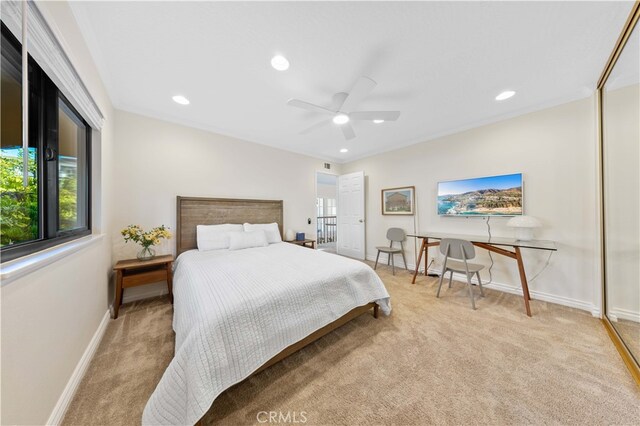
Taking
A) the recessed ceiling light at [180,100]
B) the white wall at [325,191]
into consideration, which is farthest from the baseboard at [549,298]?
the white wall at [325,191]

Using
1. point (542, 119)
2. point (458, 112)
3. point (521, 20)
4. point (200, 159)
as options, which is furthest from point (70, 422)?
point (542, 119)

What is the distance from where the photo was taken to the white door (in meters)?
4.55

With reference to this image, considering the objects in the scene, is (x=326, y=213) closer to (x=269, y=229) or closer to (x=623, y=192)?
(x=269, y=229)

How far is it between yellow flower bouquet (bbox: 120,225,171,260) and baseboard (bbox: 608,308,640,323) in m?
4.75

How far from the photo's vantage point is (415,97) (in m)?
2.40

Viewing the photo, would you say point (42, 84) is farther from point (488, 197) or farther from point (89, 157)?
point (488, 197)

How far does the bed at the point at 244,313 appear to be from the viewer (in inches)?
41.0

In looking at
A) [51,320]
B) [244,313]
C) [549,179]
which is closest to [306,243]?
[244,313]

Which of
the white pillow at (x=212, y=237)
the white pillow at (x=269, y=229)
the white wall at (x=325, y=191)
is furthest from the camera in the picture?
the white wall at (x=325, y=191)

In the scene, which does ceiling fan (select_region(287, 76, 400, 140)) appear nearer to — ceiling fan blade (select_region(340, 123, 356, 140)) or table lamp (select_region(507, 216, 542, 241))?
ceiling fan blade (select_region(340, 123, 356, 140))

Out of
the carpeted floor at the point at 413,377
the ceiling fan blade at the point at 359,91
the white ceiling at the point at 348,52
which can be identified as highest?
the white ceiling at the point at 348,52

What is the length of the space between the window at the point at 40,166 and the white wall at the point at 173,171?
0.75 meters

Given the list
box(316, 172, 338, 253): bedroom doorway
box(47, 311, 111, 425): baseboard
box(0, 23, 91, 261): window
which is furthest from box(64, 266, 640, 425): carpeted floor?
box(316, 172, 338, 253): bedroom doorway

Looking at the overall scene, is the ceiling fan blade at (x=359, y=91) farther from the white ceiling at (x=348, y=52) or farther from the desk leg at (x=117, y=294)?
the desk leg at (x=117, y=294)
